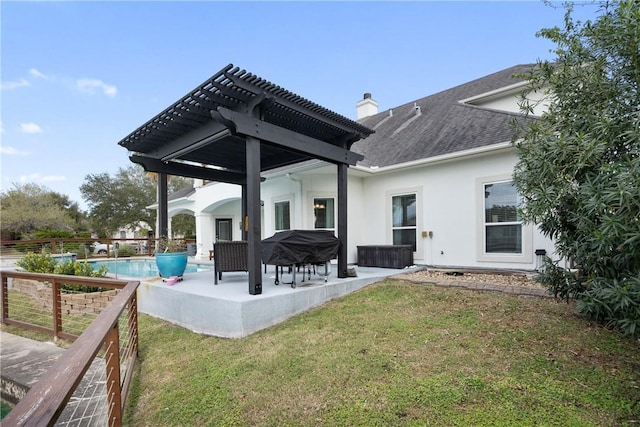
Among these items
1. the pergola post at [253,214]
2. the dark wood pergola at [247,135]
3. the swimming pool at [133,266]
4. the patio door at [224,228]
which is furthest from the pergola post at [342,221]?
the patio door at [224,228]

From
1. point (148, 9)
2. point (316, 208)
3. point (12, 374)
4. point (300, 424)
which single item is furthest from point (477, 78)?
point (12, 374)

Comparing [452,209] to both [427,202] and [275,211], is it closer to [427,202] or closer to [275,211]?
[427,202]

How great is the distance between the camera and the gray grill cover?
550 cm

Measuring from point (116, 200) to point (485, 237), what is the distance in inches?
1327

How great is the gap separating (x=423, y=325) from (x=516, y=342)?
45.5 inches

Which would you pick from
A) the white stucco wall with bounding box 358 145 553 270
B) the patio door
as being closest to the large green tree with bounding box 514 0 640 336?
the white stucco wall with bounding box 358 145 553 270

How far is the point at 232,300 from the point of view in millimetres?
4758

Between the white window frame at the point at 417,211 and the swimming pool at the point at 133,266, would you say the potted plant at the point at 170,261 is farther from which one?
the white window frame at the point at 417,211

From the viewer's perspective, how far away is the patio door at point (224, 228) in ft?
52.9

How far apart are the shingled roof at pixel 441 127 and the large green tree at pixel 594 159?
13.9ft

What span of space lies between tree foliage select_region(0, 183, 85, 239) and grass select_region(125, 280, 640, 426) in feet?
81.0

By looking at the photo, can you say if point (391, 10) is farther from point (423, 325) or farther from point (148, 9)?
point (423, 325)

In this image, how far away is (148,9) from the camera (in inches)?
400

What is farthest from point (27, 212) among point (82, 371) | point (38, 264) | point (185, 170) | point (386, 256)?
point (82, 371)
